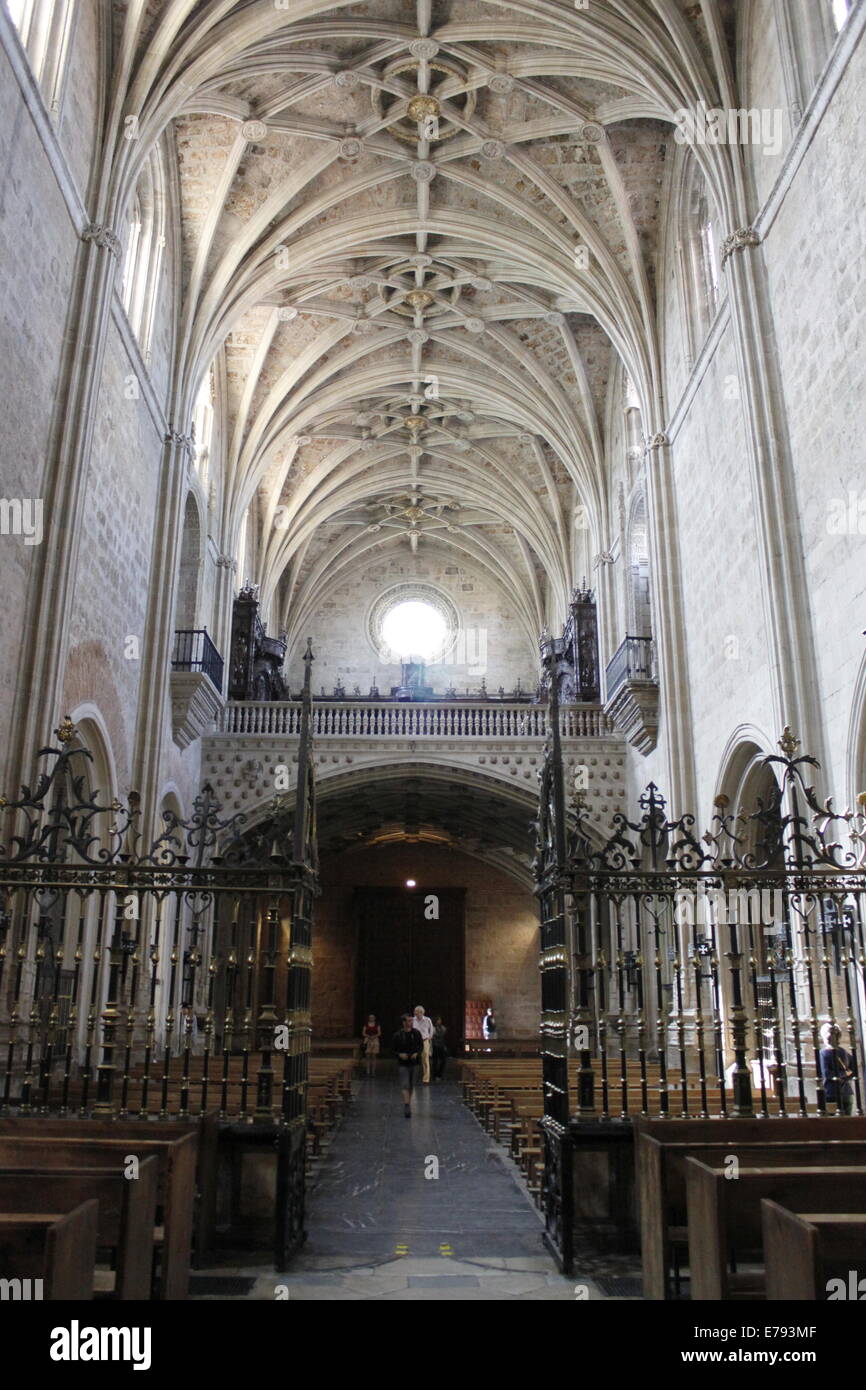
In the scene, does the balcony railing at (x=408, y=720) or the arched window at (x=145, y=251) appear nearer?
the arched window at (x=145, y=251)

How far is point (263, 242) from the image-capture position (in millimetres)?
17391

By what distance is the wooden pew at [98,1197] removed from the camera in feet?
11.4

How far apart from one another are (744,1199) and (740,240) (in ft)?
36.8

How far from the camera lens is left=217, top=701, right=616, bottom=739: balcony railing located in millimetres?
19094

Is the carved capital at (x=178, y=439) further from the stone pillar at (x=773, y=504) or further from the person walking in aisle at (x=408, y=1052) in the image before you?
the person walking in aisle at (x=408, y=1052)

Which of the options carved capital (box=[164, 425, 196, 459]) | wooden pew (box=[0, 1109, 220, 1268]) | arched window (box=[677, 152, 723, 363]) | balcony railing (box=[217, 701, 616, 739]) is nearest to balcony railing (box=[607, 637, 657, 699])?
balcony railing (box=[217, 701, 616, 739])

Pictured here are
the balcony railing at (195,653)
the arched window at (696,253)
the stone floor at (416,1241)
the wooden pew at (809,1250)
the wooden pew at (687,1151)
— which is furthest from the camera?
the balcony railing at (195,653)

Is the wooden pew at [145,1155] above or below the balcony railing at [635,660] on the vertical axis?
below

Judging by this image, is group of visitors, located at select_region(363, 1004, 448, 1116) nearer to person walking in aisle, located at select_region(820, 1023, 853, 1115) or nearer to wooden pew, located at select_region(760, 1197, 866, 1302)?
person walking in aisle, located at select_region(820, 1023, 853, 1115)

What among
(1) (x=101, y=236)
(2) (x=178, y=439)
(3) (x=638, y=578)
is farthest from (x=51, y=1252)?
(3) (x=638, y=578)

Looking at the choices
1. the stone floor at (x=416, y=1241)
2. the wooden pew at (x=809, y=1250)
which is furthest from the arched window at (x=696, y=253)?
the wooden pew at (x=809, y=1250)

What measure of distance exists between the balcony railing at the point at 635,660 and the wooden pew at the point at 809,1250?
44.3ft
